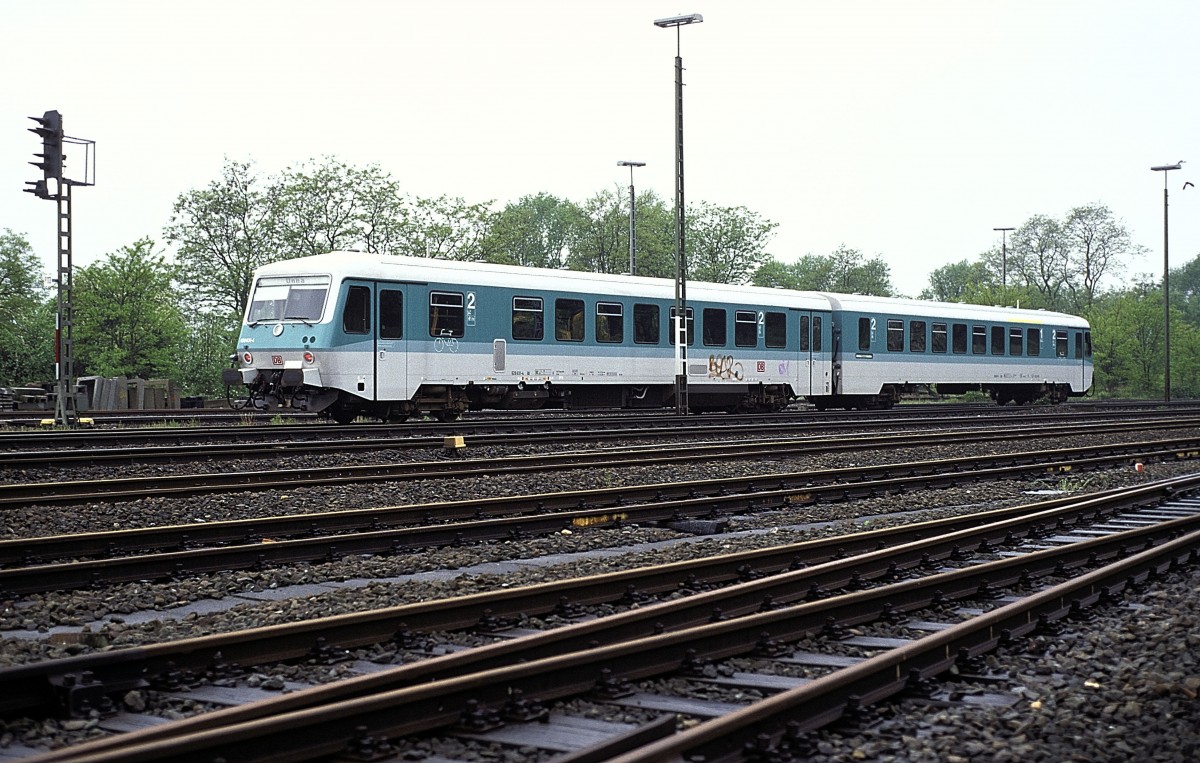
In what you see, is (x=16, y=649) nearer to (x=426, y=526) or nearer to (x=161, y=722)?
(x=161, y=722)

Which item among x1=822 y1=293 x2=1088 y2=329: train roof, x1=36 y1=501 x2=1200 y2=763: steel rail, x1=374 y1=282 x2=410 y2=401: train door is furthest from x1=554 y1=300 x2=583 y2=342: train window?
x1=36 y1=501 x2=1200 y2=763: steel rail

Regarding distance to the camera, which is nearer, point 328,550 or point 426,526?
point 328,550

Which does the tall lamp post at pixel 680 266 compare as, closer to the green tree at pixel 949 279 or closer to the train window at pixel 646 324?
the train window at pixel 646 324

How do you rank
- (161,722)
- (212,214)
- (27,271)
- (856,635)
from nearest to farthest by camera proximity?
1. (161,722)
2. (856,635)
3. (212,214)
4. (27,271)

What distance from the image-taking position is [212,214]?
4956 centimetres

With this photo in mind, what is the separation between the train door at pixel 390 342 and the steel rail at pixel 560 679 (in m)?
15.5

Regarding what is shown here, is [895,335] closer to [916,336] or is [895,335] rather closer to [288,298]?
[916,336]

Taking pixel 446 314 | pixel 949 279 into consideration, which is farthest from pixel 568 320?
pixel 949 279

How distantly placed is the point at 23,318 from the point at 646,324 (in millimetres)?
36753

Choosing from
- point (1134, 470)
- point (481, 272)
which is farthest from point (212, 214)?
point (1134, 470)

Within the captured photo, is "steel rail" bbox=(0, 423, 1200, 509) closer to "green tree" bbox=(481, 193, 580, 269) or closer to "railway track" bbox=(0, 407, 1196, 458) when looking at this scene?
"railway track" bbox=(0, 407, 1196, 458)

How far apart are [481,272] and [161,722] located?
1960 centimetres

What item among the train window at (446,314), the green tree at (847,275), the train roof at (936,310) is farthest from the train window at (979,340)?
the green tree at (847,275)

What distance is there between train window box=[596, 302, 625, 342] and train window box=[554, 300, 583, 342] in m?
0.54
